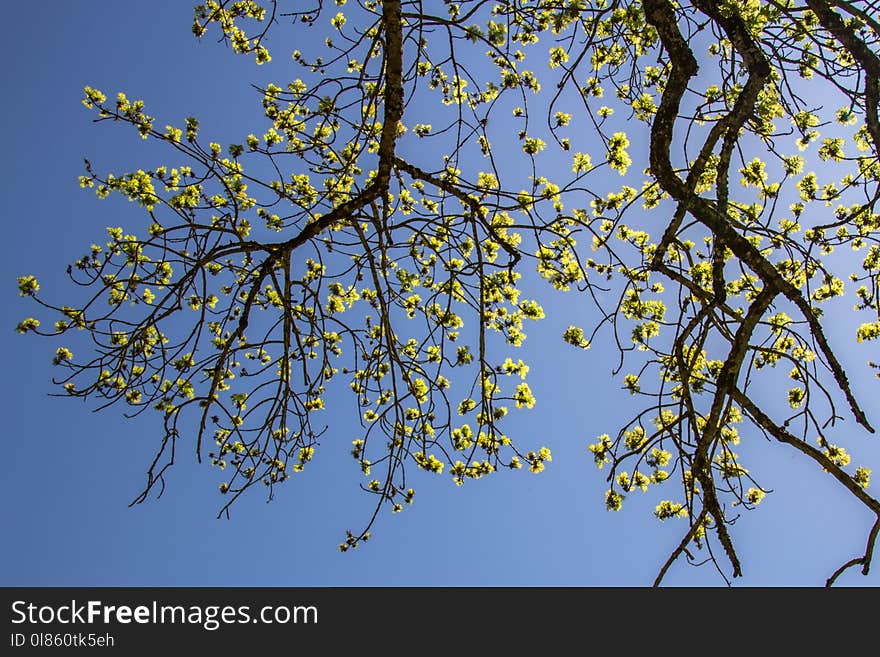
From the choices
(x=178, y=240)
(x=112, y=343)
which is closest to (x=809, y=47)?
(x=178, y=240)

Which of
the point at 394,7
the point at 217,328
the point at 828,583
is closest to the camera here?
the point at 828,583

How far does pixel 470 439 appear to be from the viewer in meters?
4.43

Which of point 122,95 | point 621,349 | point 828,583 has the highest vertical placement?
point 122,95

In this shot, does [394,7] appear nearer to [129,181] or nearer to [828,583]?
[129,181]

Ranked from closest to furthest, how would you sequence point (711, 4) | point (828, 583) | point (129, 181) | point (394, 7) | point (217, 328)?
1. point (828, 583)
2. point (394, 7)
3. point (711, 4)
4. point (129, 181)
5. point (217, 328)

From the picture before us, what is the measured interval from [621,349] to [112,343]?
3.13m

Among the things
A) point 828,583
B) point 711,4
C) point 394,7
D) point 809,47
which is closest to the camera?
point 828,583

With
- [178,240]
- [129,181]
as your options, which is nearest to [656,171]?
[178,240]

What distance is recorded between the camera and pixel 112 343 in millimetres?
3873

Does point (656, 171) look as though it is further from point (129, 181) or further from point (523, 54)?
point (129, 181)

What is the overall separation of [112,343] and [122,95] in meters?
1.65

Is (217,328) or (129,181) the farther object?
(217,328)

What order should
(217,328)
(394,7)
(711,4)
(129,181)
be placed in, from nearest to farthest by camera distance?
(394,7) < (711,4) < (129,181) < (217,328)

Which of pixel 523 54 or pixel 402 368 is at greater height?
pixel 523 54
